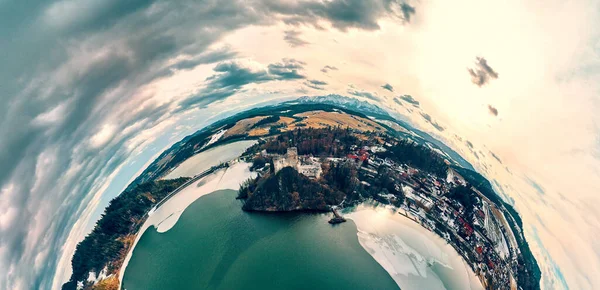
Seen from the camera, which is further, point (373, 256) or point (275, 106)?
point (275, 106)

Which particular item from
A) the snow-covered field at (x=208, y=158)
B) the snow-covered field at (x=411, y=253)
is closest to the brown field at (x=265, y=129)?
the snow-covered field at (x=208, y=158)

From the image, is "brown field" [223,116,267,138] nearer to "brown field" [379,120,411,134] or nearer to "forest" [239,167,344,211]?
"forest" [239,167,344,211]

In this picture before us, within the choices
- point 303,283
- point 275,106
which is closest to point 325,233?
point 303,283

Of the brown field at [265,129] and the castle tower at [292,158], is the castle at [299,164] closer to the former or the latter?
the castle tower at [292,158]

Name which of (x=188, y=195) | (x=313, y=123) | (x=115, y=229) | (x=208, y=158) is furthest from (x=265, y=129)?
(x=115, y=229)

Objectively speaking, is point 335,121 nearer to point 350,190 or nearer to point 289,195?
point 350,190

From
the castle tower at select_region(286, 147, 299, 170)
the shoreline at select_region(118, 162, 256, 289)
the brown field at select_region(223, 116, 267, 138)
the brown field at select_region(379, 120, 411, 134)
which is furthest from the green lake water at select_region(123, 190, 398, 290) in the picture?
the brown field at select_region(379, 120, 411, 134)

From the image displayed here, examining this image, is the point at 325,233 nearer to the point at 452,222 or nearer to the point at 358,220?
the point at 358,220
